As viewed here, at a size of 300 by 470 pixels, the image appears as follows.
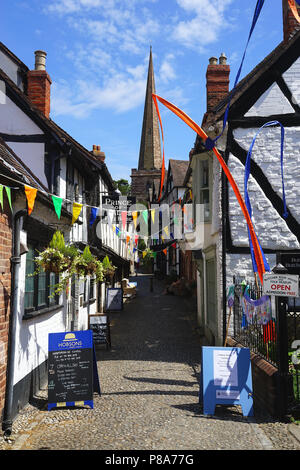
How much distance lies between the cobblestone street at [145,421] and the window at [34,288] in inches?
66.6

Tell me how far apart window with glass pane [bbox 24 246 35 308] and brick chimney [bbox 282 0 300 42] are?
8.52 meters

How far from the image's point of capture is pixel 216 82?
40.3ft

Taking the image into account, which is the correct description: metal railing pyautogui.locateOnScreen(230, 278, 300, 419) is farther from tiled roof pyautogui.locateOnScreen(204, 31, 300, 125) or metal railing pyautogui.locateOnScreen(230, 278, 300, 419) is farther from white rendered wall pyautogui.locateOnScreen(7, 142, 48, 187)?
white rendered wall pyautogui.locateOnScreen(7, 142, 48, 187)

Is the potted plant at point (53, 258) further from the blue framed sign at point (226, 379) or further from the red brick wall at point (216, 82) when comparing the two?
the red brick wall at point (216, 82)

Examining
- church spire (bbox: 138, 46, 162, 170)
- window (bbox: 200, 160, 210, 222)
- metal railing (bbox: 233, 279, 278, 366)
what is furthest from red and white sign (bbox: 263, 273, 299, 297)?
church spire (bbox: 138, 46, 162, 170)

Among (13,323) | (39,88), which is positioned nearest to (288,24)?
(39,88)

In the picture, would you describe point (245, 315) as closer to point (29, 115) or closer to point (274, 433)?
point (274, 433)

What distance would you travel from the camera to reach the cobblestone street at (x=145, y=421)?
5.08 metres

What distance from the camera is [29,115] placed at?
10.7 meters

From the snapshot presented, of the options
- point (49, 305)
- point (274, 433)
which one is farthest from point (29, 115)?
point (274, 433)

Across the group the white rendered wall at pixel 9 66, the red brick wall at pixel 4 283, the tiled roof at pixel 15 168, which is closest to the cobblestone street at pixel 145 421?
the red brick wall at pixel 4 283

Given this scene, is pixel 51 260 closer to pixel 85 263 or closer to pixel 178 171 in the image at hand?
pixel 85 263

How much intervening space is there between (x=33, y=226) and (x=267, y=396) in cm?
504

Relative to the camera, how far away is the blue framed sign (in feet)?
20.3
